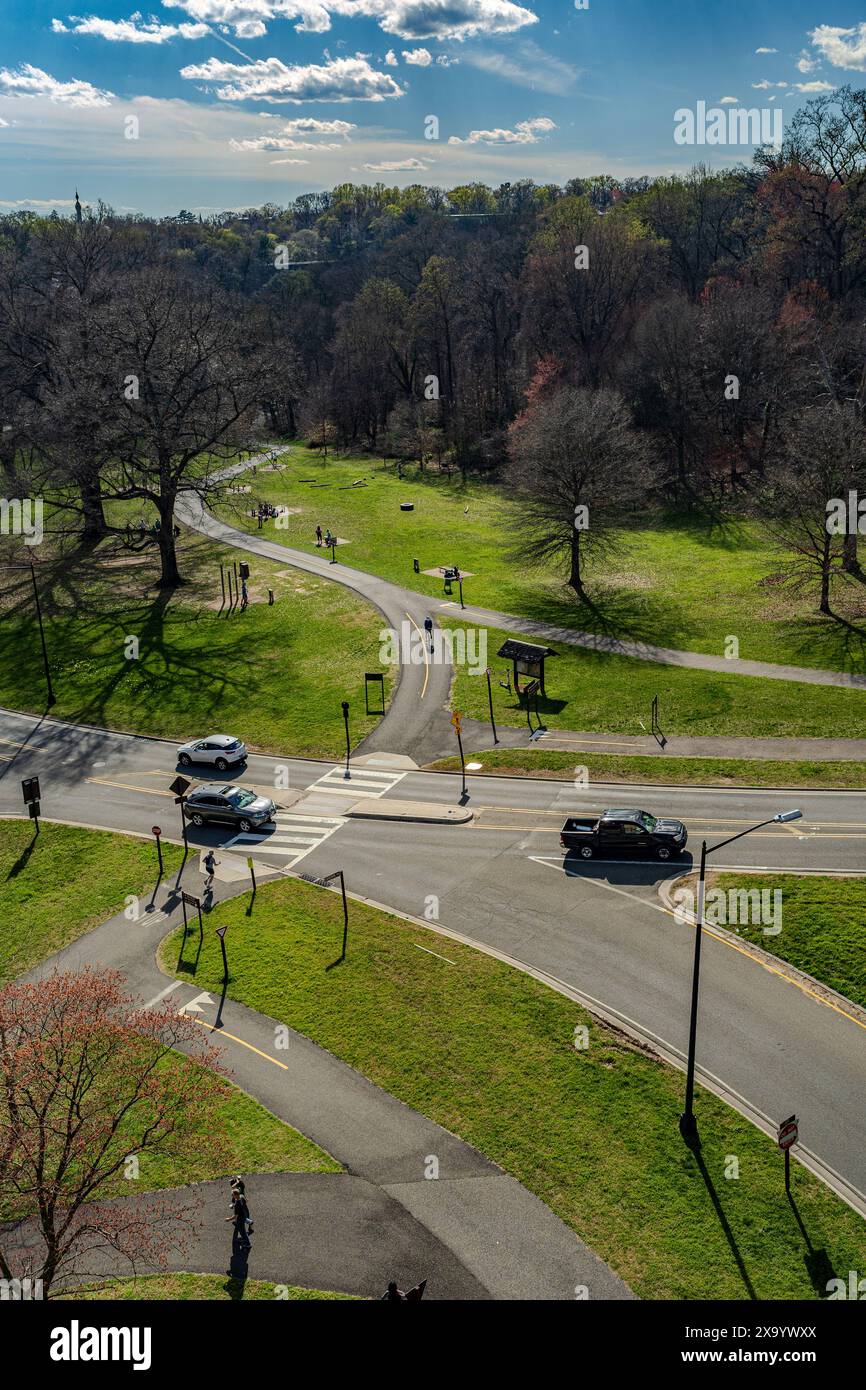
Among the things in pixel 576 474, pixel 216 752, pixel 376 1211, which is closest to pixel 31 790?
pixel 216 752

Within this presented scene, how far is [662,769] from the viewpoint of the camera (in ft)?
141

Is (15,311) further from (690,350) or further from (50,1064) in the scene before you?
(50,1064)

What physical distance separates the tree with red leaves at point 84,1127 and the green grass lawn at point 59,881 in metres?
8.98

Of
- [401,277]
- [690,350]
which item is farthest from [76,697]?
[401,277]

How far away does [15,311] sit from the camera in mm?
83500

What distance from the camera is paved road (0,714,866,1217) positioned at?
25688 mm

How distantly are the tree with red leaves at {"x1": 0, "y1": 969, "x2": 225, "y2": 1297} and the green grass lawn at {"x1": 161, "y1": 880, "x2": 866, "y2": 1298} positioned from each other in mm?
4412

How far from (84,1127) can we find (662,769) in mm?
29330

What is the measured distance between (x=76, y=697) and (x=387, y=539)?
124 ft

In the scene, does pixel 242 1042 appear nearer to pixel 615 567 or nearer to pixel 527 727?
pixel 527 727

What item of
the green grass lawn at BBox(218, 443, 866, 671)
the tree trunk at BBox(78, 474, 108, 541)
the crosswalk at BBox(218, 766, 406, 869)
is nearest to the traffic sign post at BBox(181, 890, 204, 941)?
the crosswalk at BBox(218, 766, 406, 869)

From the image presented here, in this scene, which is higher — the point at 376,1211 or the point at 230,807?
the point at 230,807

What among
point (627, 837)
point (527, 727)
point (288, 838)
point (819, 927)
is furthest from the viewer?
point (527, 727)

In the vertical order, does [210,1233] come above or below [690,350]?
below
